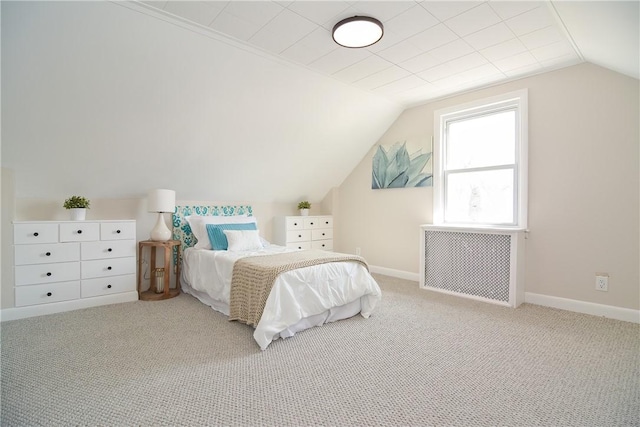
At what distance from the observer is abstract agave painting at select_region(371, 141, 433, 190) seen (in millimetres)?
4219

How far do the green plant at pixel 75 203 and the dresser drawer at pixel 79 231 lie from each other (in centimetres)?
18

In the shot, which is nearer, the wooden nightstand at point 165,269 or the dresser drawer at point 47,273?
the dresser drawer at point 47,273

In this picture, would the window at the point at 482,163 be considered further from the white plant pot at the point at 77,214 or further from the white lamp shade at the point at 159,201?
the white plant pot at the point at 77,214

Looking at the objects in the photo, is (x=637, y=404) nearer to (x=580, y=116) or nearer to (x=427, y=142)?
(x=580, y=116)

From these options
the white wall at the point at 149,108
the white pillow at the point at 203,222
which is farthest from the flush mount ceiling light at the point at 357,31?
the white pillow at the point at 203,222

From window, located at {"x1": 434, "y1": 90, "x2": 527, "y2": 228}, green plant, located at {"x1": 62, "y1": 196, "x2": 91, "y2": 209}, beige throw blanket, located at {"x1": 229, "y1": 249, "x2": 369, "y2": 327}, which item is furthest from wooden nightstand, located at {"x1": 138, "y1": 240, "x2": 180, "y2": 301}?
window, located at {"x1": 434, "y1": 90, "x2": 527, "y2": 228}

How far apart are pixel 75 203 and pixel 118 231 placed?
45 centimetres

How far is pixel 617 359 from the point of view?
6.96 feet

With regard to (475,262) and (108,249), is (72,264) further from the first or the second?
(475,262)

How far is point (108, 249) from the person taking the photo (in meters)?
3.22

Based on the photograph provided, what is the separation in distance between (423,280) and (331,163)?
6.91 ft

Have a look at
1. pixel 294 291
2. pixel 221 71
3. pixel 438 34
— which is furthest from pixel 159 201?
pixel 438 34

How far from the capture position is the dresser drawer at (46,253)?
9.23ft

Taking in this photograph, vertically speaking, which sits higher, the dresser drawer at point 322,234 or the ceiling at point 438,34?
the ceiling at point 438,34
